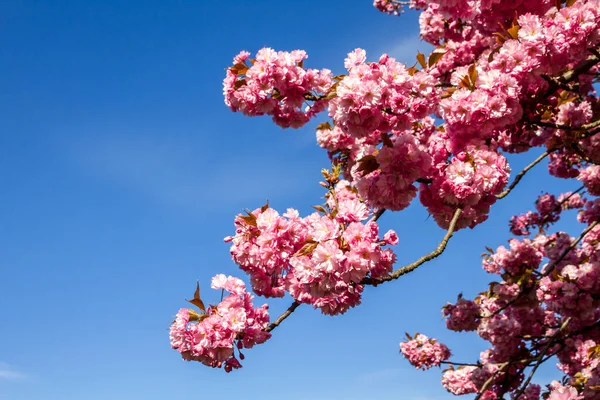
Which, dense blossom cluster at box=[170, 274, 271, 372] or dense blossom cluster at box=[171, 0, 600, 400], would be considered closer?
dense blossom cluster at box=[171, 0, 600, 400]

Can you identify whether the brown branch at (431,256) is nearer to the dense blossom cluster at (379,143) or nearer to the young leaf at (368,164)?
the dense blossom cluster at (379,143)

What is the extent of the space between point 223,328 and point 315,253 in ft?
3.20

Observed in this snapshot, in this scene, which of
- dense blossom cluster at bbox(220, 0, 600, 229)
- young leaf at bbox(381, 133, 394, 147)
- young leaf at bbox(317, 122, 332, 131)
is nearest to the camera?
dense blossom cluster at bbox(220, 0, 600, 229)

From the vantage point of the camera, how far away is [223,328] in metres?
3.91

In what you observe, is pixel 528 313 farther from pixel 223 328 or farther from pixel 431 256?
pixel 223 328

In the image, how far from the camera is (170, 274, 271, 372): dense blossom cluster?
3.92 meters

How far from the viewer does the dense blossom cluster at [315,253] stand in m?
3.41

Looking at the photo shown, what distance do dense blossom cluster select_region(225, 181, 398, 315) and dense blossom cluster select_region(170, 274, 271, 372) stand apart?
19 centimetres

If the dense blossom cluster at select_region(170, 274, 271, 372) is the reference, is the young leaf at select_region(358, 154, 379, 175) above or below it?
above

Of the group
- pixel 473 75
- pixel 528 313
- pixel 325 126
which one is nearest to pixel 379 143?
pixel 473 75

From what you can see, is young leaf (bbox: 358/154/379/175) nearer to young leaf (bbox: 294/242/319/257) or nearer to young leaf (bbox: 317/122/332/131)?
young leaf (bbox: 294/242/319/257)

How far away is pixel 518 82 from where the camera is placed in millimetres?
3879

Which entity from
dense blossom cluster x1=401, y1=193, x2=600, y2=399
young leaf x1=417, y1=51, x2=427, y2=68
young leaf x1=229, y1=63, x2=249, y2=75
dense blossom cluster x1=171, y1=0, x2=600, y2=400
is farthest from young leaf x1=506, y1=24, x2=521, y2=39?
dense blossom cluster x1=401, y1=193, x2=600, y2=399

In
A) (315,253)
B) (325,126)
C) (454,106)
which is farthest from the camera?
(325,126)
